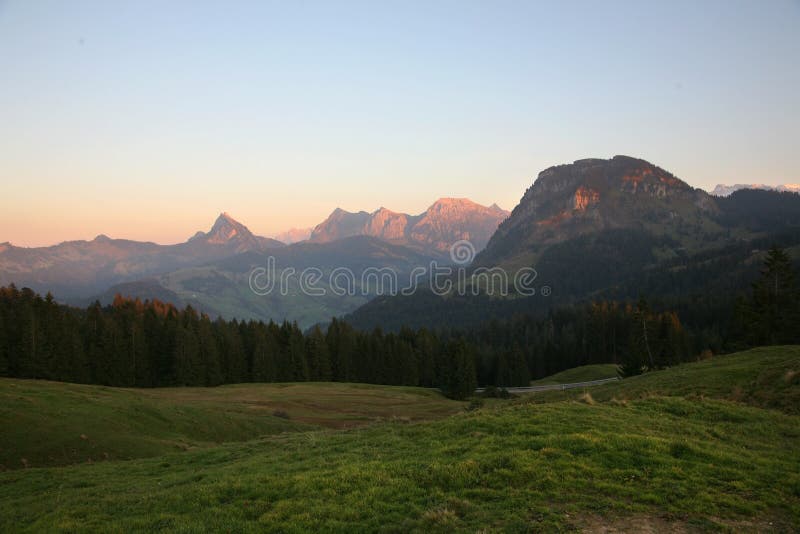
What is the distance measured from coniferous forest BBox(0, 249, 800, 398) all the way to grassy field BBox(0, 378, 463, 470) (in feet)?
97.8

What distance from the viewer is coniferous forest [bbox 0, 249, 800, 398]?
241 feet

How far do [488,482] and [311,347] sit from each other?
4006 inches

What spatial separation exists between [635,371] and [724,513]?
6633 cm

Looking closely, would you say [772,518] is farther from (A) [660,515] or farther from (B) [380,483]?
(B) [380,483]

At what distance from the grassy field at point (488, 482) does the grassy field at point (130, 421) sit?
8356 mm

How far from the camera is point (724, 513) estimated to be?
12.5m

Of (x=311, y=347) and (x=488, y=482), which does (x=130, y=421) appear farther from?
(x=311, y=347)

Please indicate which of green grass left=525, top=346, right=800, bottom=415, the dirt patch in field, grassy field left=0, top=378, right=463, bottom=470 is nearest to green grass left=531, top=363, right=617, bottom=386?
grassy field left=0, top=378, right=463, bottom=470

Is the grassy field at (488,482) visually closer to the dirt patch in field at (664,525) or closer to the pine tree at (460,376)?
the dirt patch in field at (664,525)

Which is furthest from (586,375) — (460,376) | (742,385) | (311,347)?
(742,385)

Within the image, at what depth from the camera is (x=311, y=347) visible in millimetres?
112625

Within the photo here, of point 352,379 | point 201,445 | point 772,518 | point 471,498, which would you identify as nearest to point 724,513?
point 772,518

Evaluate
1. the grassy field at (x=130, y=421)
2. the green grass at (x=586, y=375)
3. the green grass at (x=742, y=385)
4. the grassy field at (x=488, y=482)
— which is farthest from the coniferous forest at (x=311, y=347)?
the grassy field at (x=488, y=482)

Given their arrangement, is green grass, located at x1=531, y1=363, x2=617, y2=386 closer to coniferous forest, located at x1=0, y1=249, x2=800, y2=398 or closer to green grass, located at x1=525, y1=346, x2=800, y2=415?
coniferous forest, located at x1=0, y1=249, x2=800, y2=398
